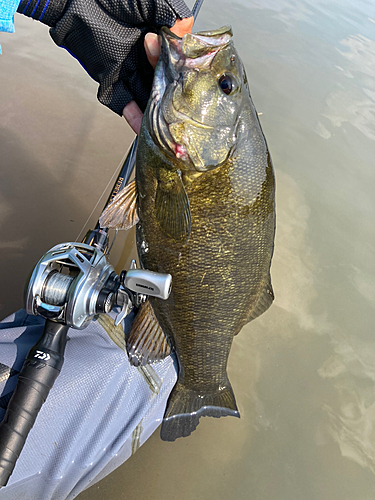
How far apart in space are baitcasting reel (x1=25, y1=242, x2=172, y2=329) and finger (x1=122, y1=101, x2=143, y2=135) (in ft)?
2.72

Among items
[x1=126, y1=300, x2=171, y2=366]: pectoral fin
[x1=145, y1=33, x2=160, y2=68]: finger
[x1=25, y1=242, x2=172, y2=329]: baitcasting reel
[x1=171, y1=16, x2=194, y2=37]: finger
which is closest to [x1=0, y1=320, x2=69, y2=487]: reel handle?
[x1=25, y1=242, x2=172, y2=329]: baitcasting reel

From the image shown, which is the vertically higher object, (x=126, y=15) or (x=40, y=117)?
(x=126, y=15)

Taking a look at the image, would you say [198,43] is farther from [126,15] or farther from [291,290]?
[291,290]

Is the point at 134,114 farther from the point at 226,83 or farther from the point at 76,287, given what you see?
the point at 76,287

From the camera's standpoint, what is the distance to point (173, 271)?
140cm

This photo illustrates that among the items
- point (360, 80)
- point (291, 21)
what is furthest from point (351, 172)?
point (291, 21)

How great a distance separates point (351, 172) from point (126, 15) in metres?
3.01

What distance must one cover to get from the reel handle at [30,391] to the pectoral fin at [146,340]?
311mm

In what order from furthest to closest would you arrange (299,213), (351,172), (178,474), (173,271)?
(351,172) < (299,213) < (178,474) < (173,271)

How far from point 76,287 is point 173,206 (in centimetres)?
50

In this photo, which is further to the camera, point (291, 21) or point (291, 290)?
point (291, 21)

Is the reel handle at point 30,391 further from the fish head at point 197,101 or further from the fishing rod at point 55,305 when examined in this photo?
the fish head at point 197,101

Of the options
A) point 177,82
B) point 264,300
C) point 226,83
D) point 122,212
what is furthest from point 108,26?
point 264,300

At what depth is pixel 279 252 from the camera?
2949 millimetres
